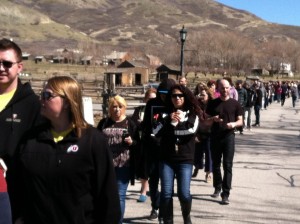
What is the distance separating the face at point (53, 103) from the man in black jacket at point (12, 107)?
0.29 m

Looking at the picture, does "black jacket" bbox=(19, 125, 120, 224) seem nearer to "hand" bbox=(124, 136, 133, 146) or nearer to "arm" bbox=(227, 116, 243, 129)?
"hand" bbox=(124, 136, 133, 146)

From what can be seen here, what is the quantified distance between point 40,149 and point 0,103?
1.82 feet

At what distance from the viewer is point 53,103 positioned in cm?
296

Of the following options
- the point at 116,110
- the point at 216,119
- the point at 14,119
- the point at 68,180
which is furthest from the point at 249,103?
the point at 68,180

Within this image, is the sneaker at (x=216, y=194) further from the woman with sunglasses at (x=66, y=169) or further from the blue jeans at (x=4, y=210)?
the blue jeans at (x=4, y=210)

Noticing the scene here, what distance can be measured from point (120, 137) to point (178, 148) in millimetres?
658

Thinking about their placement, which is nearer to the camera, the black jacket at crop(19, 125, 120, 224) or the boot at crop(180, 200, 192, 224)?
the black jacket at crop(19, 125, 120, 224)

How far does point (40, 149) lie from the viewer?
2.95m

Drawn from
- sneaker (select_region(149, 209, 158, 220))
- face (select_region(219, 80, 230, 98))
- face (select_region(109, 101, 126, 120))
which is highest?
face (select_region(219, 80, 230, 98))

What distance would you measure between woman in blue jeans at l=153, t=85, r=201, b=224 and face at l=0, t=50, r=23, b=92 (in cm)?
253

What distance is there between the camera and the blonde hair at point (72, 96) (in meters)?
2.95

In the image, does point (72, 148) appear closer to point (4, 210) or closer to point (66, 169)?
point (66, 169)

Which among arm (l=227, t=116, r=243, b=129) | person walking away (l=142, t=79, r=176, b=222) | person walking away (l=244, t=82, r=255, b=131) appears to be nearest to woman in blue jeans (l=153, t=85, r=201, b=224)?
person walking away (l=142, t=79, r=176, b=222)

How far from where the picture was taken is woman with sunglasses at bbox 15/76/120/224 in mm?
2904
